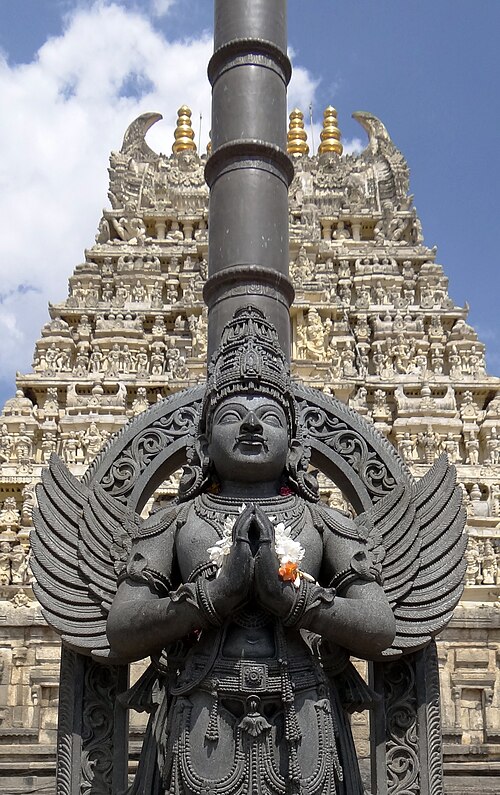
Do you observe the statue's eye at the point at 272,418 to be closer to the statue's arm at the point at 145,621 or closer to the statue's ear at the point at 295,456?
the statue's ear at the point at 295,456

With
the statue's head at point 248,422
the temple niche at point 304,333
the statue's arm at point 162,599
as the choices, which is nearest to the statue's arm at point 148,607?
the statue's arm at point 162,599

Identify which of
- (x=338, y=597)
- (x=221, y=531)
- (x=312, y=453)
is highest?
(x=312, y=453)

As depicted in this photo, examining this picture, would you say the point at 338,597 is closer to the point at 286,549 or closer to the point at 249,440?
the point at 286,549

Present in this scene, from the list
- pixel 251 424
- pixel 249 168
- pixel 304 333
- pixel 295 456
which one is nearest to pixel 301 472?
pixel 295 456

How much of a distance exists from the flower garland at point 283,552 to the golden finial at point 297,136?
26.4 meters

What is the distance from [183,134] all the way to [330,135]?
474 centimetres

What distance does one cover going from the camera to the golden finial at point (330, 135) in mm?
30688

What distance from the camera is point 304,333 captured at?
2450cm

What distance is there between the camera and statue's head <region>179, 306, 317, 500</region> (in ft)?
16.6

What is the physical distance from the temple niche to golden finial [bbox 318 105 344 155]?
105 millimetres

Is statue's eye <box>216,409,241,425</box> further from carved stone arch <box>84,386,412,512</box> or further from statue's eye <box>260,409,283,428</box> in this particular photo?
carved stone arch <box>84,386,412,512</box>

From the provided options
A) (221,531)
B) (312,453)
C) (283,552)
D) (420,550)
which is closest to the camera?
(283,552)

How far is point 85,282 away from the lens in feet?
85.8

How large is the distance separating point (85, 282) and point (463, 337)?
33.3 feet
